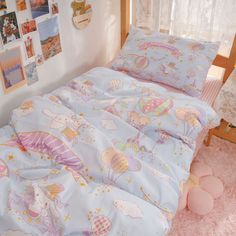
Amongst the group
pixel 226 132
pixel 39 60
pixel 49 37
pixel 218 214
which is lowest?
pixel 218 214

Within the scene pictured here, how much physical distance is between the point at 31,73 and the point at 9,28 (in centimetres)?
30

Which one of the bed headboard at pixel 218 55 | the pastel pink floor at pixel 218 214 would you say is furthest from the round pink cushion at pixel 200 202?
the bed headboard at pixel 218 55

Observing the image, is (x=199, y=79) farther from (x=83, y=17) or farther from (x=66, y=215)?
(x=66, y=215)

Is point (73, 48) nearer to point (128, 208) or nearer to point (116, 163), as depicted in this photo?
point (116, 163)

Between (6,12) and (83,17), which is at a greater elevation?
(6,12)

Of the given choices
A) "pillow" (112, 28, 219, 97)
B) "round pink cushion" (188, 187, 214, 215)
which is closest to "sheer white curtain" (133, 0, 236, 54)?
"pillow" (112, 28, 219, 97)

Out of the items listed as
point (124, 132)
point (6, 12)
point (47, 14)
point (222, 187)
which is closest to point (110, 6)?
point (47, 14)

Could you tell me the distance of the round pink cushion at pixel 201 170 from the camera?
5.81ft

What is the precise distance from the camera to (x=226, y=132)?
199 centimetres

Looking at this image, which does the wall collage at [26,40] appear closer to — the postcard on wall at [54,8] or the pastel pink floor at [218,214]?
the postcard on wall at [54,8]

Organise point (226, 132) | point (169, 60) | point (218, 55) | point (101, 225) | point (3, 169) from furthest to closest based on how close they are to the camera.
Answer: point (226, 132) < point (218, 55) < point (169, 60) < point (3, 169) < point (101, 225)

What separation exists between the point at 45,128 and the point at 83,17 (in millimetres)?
955

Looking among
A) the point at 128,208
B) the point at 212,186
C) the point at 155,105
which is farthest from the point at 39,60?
the point at 212,186

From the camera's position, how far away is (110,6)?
212 centimetres
